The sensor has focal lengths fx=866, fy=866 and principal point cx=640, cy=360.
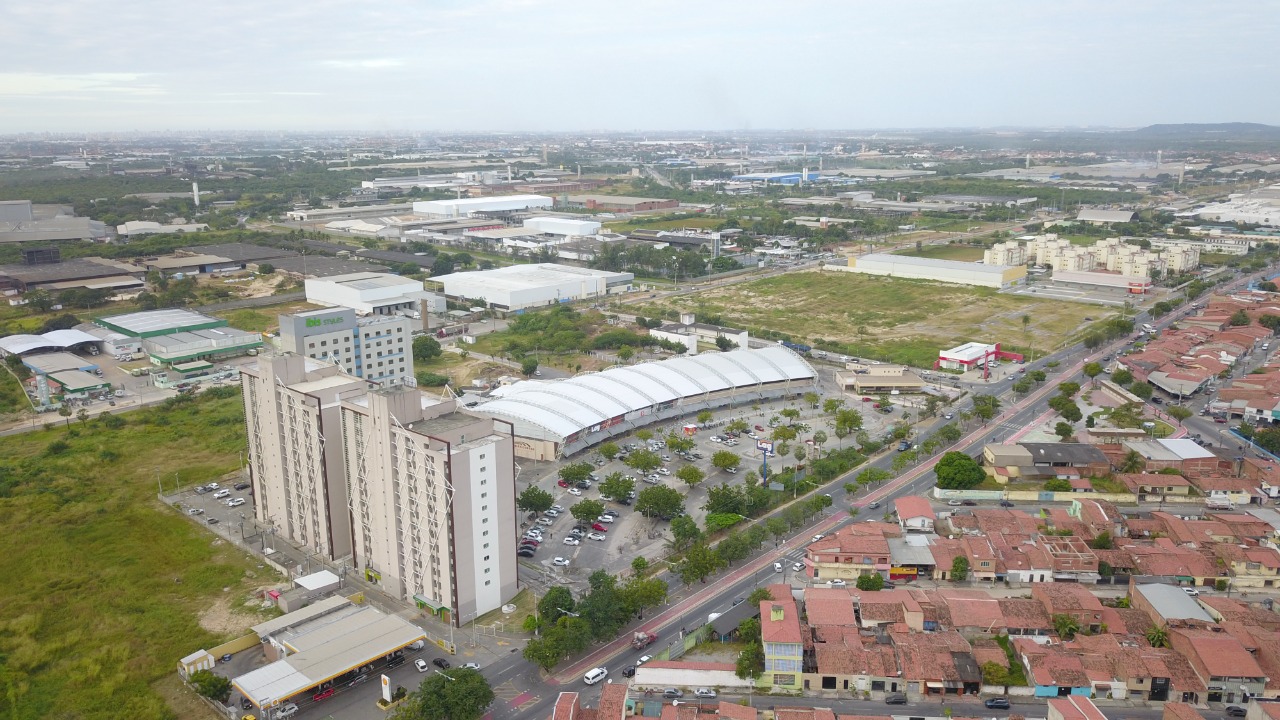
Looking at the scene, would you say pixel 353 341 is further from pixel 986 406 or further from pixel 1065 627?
pixel 1065 627

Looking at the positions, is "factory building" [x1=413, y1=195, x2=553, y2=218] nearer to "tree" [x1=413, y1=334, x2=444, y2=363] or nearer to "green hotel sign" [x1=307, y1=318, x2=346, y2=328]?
"tree" [x1=413, y1=334, x2=444, y2=363]

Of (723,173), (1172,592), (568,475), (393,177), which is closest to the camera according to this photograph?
(1172,592)

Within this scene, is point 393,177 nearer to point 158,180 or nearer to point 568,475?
point 158,180

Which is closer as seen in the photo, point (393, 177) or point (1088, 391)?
point (1088, 391)

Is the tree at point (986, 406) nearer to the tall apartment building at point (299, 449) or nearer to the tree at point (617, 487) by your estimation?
the tree at point (617, 487)

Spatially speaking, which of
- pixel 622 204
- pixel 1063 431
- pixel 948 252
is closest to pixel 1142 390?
pixel 1063 431

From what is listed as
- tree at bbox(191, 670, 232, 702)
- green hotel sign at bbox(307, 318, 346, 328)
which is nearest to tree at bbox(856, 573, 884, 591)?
tree at bbox(191, 670, 232, 702)

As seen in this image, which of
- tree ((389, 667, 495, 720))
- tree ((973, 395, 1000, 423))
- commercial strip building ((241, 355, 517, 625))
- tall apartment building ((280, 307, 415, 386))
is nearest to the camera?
tree ((389, 667, 495, 720))

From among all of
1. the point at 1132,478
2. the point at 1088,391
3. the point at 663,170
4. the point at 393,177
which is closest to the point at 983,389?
the point at 1088,391
